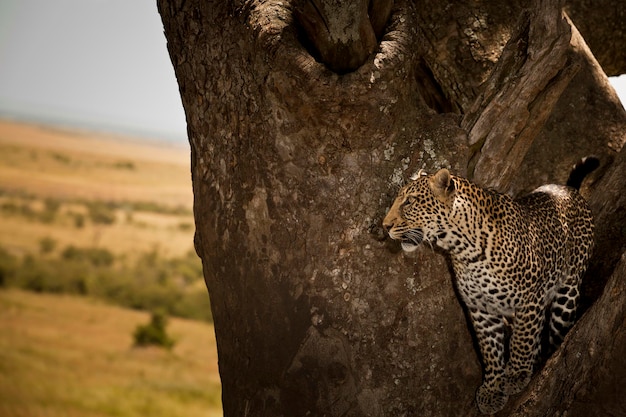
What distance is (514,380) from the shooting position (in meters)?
3.89

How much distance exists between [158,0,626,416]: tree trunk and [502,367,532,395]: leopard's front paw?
73 millimetres

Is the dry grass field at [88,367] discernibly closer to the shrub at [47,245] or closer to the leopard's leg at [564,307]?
the shrub at [47,245]

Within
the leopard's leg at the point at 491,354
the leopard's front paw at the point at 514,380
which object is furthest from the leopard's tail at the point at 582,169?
the leopard's front paw at the point at 514,380

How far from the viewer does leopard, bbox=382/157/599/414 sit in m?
3.59

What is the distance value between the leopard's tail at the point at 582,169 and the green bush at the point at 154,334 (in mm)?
11158

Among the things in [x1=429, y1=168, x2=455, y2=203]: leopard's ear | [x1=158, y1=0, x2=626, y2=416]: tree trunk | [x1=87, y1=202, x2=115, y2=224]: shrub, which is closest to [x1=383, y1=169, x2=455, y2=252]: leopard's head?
[x1=429, y1=168, x2=455, y2=203]: leopard's ear

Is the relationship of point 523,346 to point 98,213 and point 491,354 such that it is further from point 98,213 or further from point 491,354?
point 98,213

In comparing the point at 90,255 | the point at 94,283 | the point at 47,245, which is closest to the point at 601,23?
the point at 94,283

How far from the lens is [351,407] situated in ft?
12.4

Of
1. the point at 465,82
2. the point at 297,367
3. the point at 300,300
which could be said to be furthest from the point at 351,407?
the point at 465,82

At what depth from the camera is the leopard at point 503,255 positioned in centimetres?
359

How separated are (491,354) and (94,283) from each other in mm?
13936

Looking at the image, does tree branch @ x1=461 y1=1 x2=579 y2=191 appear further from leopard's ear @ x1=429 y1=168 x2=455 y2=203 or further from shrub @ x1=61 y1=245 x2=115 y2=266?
shrub @ x1=61 y1=245 x2=115 y2=266

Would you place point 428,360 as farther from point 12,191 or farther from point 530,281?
point 12,191
